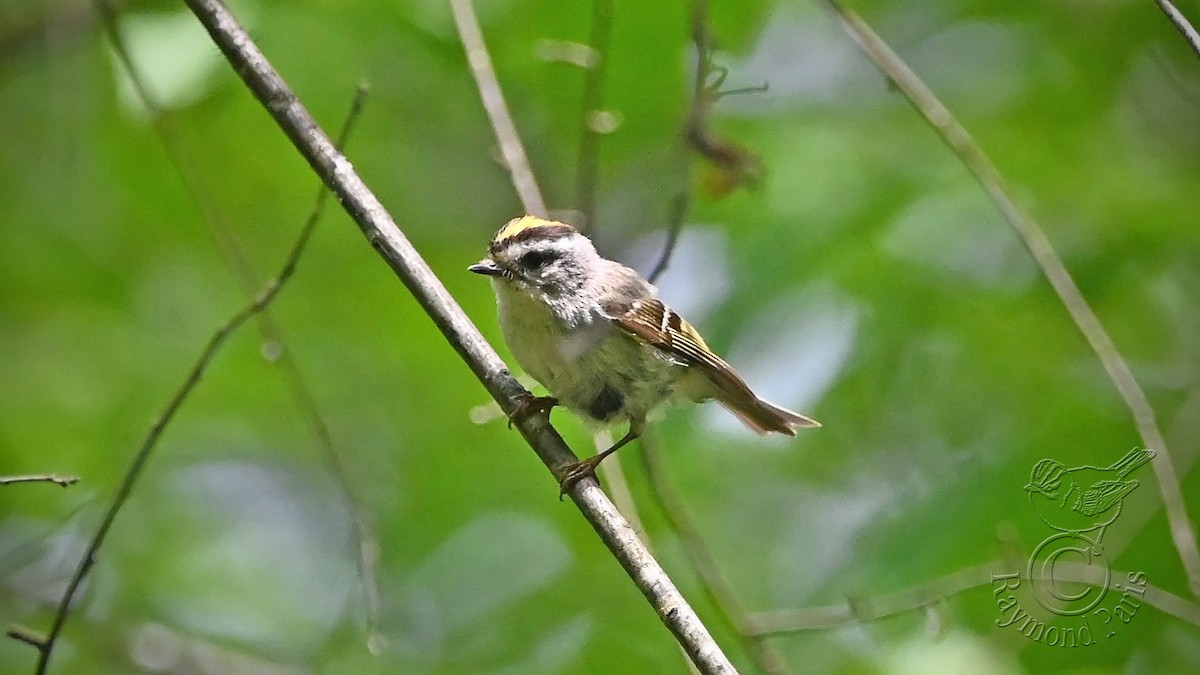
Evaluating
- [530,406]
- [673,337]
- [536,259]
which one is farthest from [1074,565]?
[536,259]

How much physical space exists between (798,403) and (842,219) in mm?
549

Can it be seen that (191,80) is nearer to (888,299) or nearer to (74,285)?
(74,285)

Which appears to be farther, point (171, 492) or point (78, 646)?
point (171, 492)

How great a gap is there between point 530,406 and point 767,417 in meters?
0.82

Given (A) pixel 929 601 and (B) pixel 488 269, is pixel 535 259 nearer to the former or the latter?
(B) pixel 488 269

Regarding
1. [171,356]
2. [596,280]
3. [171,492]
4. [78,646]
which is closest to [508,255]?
[596,280]

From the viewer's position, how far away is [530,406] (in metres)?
2.51

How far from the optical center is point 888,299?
2.99 m

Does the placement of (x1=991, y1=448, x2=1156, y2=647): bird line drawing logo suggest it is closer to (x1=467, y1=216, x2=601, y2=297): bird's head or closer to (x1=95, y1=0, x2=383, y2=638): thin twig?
(x1=467, y1=216, x2=601, y2=297): bird's head

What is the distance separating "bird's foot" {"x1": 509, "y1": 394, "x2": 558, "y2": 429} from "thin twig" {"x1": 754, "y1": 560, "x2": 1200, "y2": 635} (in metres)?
0.73

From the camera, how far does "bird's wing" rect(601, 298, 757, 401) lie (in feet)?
9.36

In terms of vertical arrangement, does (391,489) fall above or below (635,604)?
above

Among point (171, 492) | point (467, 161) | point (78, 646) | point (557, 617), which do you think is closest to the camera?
point (557, 617)

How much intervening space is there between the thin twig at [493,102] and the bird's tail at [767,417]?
2.62ft
